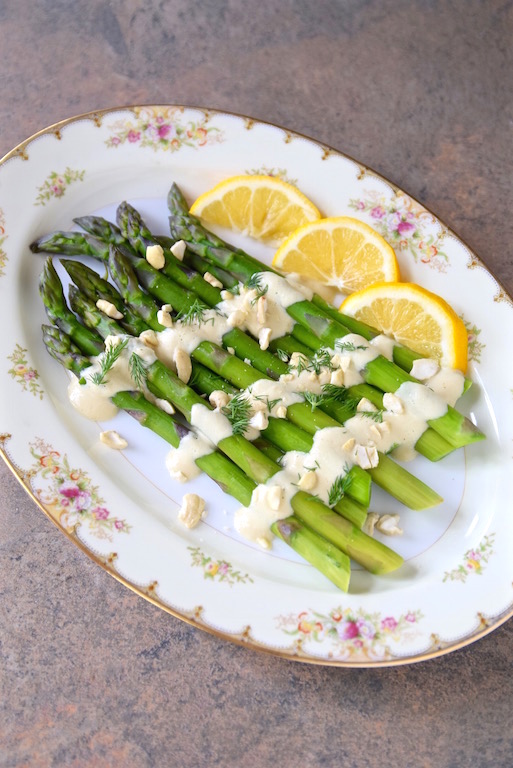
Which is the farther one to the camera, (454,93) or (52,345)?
(454,93)

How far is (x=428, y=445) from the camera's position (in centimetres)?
A: 371

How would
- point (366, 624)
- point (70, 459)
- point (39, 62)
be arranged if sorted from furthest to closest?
point (39, 62), point (70, 459), point (366, 624)

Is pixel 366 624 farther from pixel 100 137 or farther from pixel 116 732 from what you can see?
pixel 100 137

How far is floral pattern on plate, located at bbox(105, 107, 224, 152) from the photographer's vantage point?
4.38 metres

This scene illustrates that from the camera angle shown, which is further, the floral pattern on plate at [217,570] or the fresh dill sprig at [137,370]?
the fresh dill sprig at [137,370]

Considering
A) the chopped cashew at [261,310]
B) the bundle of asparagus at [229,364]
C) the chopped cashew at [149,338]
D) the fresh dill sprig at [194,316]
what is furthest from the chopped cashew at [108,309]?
the chopped cashew at [261,310]

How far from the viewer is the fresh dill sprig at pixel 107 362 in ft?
12.1

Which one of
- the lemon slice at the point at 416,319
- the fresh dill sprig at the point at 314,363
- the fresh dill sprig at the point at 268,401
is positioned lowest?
the fresh dill sprig at the point at 268,401

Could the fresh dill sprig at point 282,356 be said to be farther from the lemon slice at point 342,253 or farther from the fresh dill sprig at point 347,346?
the lemon slice at point 342,253

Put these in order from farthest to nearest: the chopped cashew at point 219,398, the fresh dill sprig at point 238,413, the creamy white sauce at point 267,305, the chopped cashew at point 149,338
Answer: the creamy white sauce at point 267,305, the chopped cashew at point 149,338, the chopped cashew at point 219,398, the fresh dill sprig at point 238,413

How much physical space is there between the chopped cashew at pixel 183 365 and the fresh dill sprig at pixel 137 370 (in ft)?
0.55

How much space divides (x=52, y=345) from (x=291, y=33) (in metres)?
2.94

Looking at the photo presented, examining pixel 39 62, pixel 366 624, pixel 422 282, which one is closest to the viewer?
pixel 366 624

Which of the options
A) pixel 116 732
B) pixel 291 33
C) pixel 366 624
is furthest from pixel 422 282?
pixel 116 732
